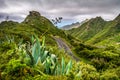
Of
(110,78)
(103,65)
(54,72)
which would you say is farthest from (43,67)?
(103,65)

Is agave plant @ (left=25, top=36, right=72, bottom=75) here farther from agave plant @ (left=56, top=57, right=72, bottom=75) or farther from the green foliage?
the green foliage

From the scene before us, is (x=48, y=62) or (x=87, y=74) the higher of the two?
(x=48, y=62)

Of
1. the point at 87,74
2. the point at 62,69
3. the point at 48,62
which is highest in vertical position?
the point at 48,62

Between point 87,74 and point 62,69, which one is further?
point 87,74

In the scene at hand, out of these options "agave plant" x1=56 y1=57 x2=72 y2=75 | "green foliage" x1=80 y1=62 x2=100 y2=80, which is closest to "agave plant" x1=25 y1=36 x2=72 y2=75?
"agave plant" x1=56 y1=57 x2=72 y2=75

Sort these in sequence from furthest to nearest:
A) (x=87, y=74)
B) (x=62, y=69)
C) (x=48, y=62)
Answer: (x=87, y=74), (x=62, y=69), (x=48, y=62)

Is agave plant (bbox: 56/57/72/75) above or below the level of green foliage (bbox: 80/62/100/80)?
above

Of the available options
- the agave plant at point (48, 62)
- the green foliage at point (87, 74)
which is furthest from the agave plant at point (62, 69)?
the green foliage at point (87, 74)

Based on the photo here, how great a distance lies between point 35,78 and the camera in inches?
476

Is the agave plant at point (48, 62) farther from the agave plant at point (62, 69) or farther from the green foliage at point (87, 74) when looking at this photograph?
the green foliage at point (87, 74)

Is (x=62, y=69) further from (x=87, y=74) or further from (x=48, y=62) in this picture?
(x=87, y=74)

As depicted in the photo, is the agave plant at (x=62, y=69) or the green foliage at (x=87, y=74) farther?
the green foliage at (x=87, y=74)

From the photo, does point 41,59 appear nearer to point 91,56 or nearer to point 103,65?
point 103,65

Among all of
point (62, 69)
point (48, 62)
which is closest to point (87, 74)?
point (62, 69)
